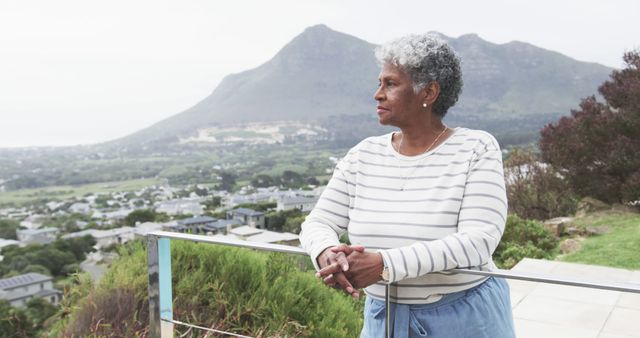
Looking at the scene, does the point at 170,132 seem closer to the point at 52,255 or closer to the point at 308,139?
the point at 308,139

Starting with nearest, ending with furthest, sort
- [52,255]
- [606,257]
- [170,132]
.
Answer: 1. [606,257]
2. [52,255]
3. [170,132]

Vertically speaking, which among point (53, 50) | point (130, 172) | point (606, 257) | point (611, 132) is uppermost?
point (53, 50)

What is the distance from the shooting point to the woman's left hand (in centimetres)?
125

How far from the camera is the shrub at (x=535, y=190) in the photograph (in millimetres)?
10922

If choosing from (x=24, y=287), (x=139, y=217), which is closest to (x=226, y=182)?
(x=139, y=217)

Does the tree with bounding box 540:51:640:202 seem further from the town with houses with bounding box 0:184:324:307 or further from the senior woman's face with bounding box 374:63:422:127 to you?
the town with houses with bounding box 0:184:324:307

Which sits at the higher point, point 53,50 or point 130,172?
point 53,50

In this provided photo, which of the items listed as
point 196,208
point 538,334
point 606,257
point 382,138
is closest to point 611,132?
point 606,257

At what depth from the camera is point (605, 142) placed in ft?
31.6

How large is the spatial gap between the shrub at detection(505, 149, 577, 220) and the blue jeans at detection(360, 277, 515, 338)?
10084 millimetres

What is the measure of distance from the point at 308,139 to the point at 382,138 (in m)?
89.8

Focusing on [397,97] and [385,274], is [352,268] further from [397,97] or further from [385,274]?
[397,97]

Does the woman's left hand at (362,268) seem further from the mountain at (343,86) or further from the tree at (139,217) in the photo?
the mountain at (343,86)

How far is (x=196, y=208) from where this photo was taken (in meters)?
44.1
